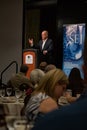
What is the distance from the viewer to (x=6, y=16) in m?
14.7

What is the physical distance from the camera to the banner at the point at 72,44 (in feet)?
40.2

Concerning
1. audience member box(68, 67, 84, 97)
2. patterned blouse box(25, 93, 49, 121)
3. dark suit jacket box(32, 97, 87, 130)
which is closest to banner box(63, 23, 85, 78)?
audience member box(68, 67, 84, 97)

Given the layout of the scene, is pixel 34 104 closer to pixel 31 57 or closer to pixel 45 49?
pixel 31 57

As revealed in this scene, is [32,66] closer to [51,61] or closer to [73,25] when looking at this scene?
[51,61]

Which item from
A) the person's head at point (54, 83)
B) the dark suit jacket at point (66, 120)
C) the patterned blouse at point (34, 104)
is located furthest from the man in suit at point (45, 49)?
the dark suit jacket at point (66, 120)

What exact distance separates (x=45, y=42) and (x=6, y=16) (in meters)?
2.12

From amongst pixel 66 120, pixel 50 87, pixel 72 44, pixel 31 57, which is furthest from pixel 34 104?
pixel 31 57

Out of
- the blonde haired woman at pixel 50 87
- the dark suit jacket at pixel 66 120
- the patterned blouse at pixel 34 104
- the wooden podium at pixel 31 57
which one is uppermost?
the dark suit jacket at pixel 66 120

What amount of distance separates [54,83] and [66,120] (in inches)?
110

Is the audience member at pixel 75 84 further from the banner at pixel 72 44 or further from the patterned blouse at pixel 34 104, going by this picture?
the banner at pixel 72 44

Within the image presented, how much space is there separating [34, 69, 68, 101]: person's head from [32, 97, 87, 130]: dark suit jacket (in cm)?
272

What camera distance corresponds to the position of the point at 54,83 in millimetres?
3775

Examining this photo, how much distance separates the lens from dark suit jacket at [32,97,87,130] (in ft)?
3.25

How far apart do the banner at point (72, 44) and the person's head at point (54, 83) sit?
829 cm
